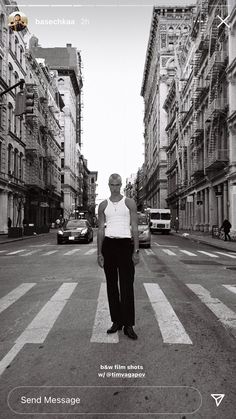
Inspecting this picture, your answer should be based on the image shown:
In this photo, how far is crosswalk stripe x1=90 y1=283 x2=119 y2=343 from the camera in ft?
15.5

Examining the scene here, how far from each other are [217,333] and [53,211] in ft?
228

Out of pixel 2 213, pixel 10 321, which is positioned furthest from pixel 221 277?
pixel 2 213

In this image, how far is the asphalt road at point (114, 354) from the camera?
290cm

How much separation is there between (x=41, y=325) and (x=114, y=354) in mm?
1563

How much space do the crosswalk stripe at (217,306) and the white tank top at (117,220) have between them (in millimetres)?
1996

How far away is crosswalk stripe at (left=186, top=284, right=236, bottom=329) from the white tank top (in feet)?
6.55

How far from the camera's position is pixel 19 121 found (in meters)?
47.8

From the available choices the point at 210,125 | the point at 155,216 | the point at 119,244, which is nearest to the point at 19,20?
the point at 119,244

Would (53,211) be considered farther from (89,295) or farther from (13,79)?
(89,295)

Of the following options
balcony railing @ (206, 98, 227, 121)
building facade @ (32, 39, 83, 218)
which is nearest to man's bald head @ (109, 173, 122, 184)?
balcony railing @ (206, 98, 227, 121)

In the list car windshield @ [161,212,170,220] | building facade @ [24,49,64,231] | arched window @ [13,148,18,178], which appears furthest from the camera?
building facade @ [24,49,64,231]

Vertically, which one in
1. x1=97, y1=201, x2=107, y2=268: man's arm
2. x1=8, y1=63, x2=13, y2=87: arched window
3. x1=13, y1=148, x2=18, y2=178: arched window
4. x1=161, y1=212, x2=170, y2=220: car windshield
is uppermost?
x1=8, y1=63, x2=13, y2=87: arched window

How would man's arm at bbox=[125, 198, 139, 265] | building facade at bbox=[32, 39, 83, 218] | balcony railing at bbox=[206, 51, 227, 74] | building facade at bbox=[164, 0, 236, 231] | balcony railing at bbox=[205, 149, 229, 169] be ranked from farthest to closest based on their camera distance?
building facade at bbox=[32, 39, 83, 218]
balcony railing at bbox=[206, 51, 227, 74]
balcony railing at bbox=[205, 149, 229, 169]
building facade at bbox=[164, 0, 236, 231]
man's arm at bbox=[125, 198, 139, 265]

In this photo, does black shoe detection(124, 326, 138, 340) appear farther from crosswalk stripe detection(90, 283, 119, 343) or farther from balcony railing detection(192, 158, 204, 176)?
balcony railing detection(192, 158, 204, 176)
